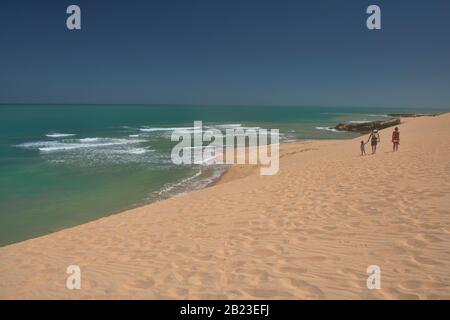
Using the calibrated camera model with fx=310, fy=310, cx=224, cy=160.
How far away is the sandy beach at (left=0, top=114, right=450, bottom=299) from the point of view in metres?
4.38

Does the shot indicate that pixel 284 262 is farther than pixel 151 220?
No

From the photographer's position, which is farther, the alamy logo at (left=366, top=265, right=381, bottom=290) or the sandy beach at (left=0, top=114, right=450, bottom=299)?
the sandy beach at (left=0, top=114, right=450, bottom=299)

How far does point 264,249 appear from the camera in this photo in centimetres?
559

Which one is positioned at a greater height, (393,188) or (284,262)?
(393,188)

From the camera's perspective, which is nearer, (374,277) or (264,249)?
(374,277)

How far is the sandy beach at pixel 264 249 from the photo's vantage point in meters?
A: 4.38

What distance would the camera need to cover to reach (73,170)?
2078 cm

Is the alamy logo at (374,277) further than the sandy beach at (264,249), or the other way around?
the sandy beach at (264,249)
